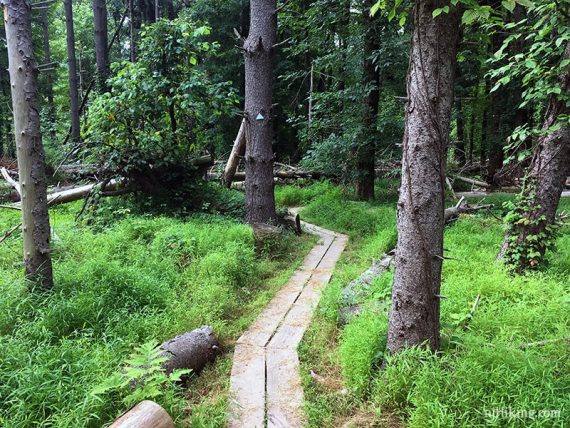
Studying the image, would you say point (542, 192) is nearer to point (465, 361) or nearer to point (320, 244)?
point (465, 361)

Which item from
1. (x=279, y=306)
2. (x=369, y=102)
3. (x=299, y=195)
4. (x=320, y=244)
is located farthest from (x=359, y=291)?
(x=299, y=195)

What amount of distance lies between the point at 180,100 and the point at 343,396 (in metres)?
6.63

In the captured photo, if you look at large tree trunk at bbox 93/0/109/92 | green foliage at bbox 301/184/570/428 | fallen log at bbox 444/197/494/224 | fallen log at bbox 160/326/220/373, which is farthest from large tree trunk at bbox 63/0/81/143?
green foliage at bbox 301/184/570/428

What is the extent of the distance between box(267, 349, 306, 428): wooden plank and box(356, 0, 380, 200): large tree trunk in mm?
6468

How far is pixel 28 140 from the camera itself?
12.0 feet

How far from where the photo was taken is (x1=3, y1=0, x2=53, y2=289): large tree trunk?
3.54 m

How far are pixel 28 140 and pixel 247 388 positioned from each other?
307cm

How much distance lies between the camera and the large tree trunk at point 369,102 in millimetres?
8836

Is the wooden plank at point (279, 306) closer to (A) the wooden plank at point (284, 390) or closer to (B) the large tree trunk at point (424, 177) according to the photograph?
(A) the wooden plank at point (284, 390)

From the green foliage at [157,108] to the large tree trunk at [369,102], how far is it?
330cm

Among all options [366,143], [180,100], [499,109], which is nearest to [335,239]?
[366,143]

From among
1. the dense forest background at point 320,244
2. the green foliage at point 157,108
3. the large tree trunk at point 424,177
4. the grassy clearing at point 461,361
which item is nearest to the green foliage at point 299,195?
the dense forest background at point 320,244

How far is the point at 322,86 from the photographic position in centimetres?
1886

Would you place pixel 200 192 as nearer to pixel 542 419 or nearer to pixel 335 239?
pixel 335 239
